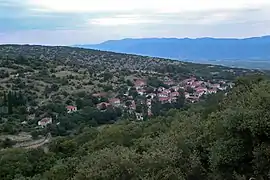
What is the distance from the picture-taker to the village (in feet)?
178

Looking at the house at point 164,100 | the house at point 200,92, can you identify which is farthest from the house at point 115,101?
the house at point 200,92

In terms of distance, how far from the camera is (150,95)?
2616 inches

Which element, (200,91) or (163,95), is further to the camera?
(200,91)

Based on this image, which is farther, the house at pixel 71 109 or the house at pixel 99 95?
the house at pixel 99 95

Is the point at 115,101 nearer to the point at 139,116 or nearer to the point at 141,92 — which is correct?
the point at 139,116

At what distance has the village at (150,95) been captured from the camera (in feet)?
178

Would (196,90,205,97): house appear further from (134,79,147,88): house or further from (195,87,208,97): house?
(134,79,147,88): house

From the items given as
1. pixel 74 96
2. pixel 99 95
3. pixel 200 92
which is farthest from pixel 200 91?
pixel 74 96

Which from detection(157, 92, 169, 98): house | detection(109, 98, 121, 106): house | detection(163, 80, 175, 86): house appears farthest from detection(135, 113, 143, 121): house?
detection(163, 80, 175, 86): house

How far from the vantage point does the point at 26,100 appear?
5278 cm

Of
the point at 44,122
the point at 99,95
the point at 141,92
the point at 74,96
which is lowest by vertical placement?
the point at 44,122

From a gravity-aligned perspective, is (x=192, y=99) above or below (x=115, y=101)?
below

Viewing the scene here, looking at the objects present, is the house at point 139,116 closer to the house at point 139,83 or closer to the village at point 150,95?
the village at point 150,95

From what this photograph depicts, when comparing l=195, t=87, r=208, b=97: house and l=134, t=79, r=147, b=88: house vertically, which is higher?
l=134, t=79, r=147, b=88: house
